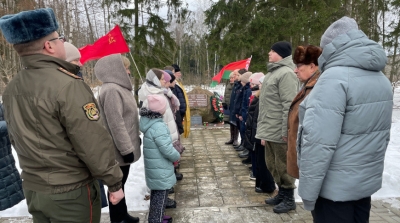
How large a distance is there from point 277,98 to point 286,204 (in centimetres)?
135

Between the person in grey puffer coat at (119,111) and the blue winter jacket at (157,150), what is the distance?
0.13 metres

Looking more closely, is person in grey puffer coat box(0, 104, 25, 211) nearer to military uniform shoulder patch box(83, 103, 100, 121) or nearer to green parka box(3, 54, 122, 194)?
green parka box(3, 54, 122, 194)

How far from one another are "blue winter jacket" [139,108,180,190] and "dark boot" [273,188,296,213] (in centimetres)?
142

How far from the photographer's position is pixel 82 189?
1.77 meters

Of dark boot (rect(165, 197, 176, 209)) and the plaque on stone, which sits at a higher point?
the plaque on stone

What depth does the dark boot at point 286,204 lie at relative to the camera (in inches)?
142

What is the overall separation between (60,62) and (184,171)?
402 cm

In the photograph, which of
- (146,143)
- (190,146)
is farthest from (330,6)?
(146,143)

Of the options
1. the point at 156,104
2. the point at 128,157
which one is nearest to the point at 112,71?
the point at 156,104

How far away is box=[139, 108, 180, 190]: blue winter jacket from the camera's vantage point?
3.09 m

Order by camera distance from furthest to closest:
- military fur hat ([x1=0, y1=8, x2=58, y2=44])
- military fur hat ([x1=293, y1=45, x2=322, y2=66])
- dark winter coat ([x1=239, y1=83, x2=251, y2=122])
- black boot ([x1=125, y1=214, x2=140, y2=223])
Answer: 1. dark winter coat ([x1=239, y1=83, x2=251, y2=122])
2. black boot ([x1=125, y1=214, x2=140, y2=223])
3. military fur hat ([x1=293, y1=45, x2=322, y2=66])
4. military fur hat ([x1=0, y1=8, x2=58, y2=44])

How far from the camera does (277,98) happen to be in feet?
11.7

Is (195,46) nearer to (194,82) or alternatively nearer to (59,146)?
(194,82)

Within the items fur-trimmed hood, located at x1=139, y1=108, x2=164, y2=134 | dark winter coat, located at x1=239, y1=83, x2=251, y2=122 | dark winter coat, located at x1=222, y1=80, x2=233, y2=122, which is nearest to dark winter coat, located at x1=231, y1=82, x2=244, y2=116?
dark winter coat, located at x1=239, y1=83, x2=251, y2=122
